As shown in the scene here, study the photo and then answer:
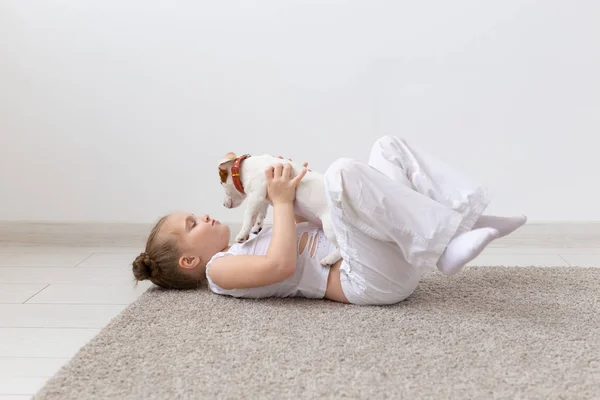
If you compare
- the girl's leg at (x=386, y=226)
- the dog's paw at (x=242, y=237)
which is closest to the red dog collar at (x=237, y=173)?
the dog's paw at (x=242, y=237)

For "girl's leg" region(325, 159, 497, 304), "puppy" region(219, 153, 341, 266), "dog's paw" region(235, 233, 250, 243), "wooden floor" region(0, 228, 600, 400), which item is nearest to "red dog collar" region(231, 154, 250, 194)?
"puppy" region(219, 153, 341, 266)

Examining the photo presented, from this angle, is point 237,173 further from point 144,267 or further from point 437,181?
point 437,181

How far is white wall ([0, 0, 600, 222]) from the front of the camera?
256cm

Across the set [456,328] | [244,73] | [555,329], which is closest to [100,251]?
[244,73]

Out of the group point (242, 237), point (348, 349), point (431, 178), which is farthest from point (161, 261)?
point (431, 178)

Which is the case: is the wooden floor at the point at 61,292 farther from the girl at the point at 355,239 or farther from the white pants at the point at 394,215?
the white pants at the point at 394,215

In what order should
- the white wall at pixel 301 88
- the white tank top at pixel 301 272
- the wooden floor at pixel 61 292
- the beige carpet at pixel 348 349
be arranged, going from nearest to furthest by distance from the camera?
the beige carpet at pixel 348 349 → the wooden floor at pixel 61 292 → the white tank top at pixel 301 272 → the white wall at pixel 301 88

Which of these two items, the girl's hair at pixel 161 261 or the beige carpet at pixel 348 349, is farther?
the girl's hair at pixel 161 261

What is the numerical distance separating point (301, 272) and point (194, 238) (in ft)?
1.03

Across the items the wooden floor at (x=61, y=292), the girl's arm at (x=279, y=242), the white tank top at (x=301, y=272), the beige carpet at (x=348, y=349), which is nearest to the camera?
the beige carpet at (x=348, y=349)

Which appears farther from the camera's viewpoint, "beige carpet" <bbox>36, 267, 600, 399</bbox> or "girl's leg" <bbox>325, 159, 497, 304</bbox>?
"girl's leg" <bbox>325, 159, 497, 304</bbox>

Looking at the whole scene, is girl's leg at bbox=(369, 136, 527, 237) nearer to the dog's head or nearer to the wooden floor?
the dog's head

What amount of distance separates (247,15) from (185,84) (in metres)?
0.36

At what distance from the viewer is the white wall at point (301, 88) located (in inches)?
101
